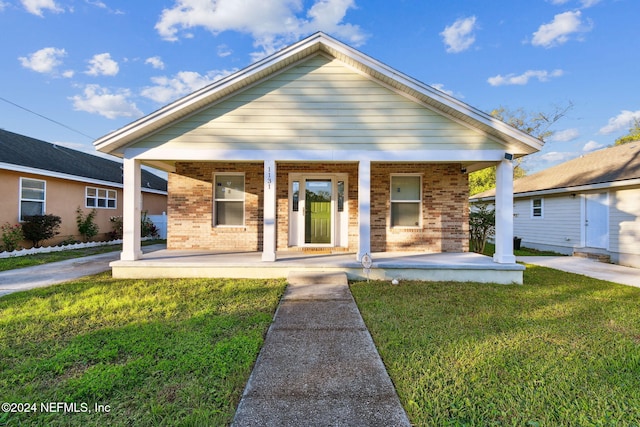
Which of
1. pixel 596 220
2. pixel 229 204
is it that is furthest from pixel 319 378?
pixel 596 220

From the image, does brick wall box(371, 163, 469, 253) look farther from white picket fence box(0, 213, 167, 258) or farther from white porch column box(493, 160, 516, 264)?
white picket fence box(0, 213, 167, 258)

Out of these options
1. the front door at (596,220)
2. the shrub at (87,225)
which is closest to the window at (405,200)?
the front door at (596,220)

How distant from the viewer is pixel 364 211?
6629mm

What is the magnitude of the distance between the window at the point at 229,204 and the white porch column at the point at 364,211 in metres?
3.98

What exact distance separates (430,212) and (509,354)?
5879 millimetres

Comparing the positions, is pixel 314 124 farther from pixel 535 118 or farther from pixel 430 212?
pixel 535 118

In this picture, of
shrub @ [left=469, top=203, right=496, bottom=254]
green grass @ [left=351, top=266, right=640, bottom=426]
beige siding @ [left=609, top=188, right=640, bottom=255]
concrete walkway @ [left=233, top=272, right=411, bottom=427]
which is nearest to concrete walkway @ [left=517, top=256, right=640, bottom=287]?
beige siding @ [left=609, top=188, right=640, bottom=255]

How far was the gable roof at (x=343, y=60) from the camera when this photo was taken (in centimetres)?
629

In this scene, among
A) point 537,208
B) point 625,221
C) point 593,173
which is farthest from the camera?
point 537,208

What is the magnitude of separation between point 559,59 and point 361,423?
23137 mm

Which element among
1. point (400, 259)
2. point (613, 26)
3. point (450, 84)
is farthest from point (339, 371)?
point (450, 84)

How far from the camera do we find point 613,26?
1310 centimetres

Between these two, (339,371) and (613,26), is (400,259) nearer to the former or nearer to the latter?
(339,371)

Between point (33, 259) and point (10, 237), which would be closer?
point (33, 259)
